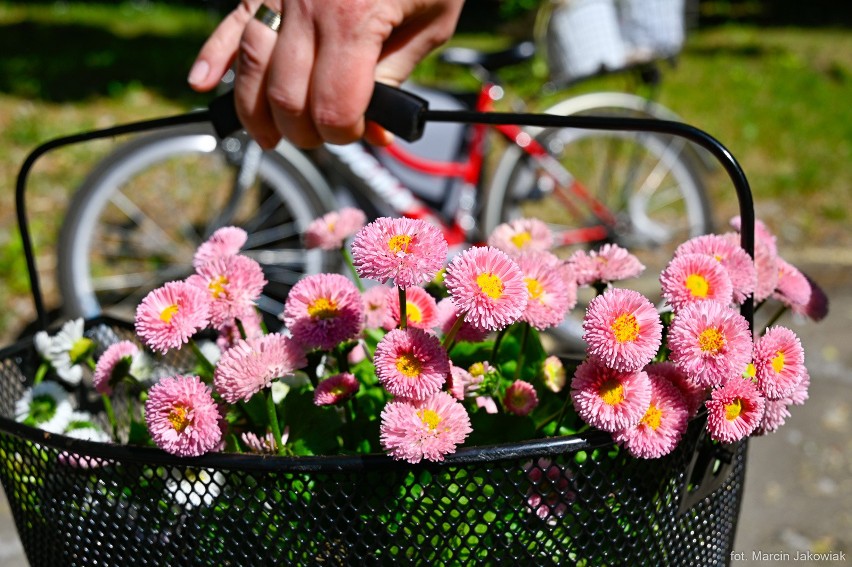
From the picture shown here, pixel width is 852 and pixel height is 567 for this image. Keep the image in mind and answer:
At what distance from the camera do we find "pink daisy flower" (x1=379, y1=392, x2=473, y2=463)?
2.19 ft

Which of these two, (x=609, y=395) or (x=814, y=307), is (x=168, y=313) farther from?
(x=814, y=307)

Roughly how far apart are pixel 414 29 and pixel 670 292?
44 cm

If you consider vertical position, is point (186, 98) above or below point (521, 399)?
below

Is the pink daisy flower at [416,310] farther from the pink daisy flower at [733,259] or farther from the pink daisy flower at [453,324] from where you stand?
the pink daisy flower at [733,259]

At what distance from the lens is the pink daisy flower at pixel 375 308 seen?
0.90 m

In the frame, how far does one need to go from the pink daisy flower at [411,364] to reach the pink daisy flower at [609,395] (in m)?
0.11

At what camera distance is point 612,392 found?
0.71 m

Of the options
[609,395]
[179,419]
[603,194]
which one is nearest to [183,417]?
[179,419]

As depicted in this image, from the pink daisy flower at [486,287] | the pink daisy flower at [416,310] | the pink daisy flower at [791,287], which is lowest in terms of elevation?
the pink daisy flower at [791,287]

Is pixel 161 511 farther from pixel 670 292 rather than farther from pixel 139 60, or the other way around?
pixel 139 60

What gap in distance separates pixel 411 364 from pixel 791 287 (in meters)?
0.41

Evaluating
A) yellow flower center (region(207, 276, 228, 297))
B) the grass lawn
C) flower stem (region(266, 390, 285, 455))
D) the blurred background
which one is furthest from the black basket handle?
the grass lawn

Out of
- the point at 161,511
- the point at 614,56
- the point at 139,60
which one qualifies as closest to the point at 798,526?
the point at 614,56

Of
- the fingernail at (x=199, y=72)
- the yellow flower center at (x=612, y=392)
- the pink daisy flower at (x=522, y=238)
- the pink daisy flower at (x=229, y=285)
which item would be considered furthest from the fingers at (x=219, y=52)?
the yellow flower center at (x=612, y=392)
